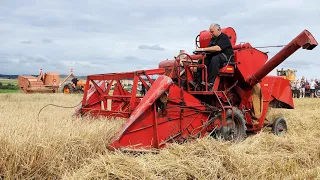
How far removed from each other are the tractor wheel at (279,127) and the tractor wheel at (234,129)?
1366mm

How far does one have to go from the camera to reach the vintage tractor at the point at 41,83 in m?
23.1

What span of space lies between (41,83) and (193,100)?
1957cm

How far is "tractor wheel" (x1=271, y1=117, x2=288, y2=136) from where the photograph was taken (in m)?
7.73

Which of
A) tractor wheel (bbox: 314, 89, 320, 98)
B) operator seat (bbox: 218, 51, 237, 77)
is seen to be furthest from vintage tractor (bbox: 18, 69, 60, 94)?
operator seat (bbox: 218, 51, 237, 77)

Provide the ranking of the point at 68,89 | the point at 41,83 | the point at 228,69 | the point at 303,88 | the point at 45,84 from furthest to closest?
the point at 303,88
the point at 68,89
the point at 45,84
the point at 41,83
the point at 228,69

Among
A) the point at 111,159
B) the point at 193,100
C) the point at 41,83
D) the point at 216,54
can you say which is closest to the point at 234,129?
the point at 193,100

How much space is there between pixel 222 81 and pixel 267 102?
132cm

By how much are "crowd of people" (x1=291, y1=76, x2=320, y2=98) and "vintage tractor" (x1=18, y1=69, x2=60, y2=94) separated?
16652 mm

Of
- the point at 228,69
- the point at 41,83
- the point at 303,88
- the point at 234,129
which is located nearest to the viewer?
the point at 234,129

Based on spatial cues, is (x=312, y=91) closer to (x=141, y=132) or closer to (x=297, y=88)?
(x=297, y=88)

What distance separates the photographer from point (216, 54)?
22.5 feet

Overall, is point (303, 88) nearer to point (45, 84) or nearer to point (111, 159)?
point (45, 84)

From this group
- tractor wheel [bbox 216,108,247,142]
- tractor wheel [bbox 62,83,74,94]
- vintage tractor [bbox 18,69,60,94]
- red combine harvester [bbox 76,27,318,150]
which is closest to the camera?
red combine harvester [bbox 76,27,318,150]

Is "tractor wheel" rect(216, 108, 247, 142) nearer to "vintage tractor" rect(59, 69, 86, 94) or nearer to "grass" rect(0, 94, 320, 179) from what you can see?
"grass" rect(0, 94, 320, 179)
